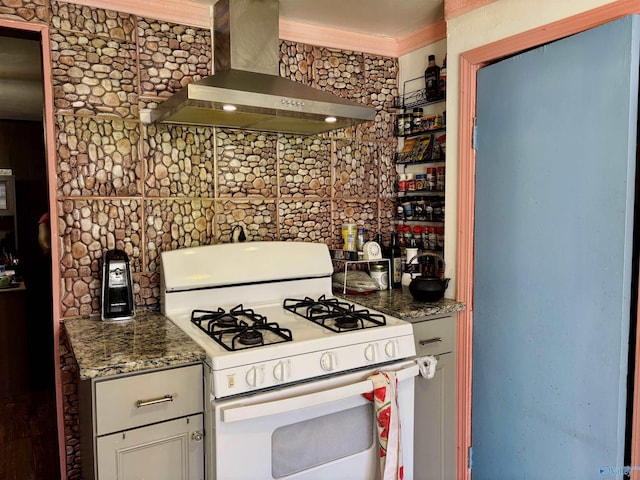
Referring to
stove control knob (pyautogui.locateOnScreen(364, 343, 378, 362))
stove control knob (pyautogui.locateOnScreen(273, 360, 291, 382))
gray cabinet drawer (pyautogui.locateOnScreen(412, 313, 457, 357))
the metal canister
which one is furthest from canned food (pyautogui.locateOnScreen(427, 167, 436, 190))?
stove control knob (pyautogui.locateOnScreen(273, 360, 291, 382))

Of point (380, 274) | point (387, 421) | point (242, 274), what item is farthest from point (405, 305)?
point (242, 274)

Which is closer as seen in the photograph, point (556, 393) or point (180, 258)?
point (556, 393)

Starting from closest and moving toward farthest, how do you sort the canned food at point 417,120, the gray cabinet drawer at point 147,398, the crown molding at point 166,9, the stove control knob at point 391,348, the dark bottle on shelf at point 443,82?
the gray cabinet drawer at point 147,398 < the stove control knob at point 391,348 < the crown molding at point 166,9 < the dark bottle on shelf at point 443,82 < the canned food at point 417,120

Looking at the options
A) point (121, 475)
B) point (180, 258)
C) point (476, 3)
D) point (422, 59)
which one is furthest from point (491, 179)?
point (121, 475)

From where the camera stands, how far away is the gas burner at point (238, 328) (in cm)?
169

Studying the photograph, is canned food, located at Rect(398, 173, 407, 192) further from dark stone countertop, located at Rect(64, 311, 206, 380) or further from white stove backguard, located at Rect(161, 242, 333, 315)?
dark stone countertop, located at Rect(64, 311, 206, 380)

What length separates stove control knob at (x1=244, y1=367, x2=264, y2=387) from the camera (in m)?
1.58

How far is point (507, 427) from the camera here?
6.75ft

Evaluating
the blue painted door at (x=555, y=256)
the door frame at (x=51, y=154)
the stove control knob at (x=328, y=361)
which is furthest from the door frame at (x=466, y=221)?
the door frame at (x=51, y=154)

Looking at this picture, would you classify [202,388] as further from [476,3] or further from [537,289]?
[476,3]

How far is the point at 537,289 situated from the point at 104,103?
193cm

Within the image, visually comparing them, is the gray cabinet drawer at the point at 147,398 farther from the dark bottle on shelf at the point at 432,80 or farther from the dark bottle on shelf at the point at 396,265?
the dark bottle on shelf at the point at 432,80

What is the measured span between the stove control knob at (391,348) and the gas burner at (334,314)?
8cm

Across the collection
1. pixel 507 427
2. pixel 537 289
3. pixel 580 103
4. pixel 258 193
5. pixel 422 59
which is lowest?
pixel 507 427
